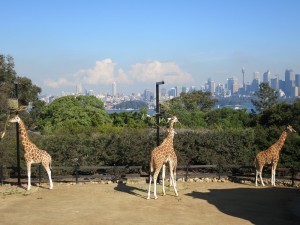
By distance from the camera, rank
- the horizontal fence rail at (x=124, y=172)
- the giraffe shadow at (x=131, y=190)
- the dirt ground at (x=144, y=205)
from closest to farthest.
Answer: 1. the dirt ground at (x=144, y=205)
2. the giraffe shadow at (x=131, y=190)
3. the horizontal fence rail at (x=124, y=172)

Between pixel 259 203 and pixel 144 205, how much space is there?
13.0 ft

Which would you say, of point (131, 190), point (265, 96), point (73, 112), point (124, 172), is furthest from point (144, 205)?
point (265, 96)

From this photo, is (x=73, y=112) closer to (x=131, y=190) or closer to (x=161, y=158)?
(x=131, y=190)

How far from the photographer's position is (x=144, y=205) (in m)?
12.6

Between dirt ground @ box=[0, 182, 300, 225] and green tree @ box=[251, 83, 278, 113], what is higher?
green tree @ box=[251, 83, 278, 113]

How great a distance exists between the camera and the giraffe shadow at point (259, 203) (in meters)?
11.3

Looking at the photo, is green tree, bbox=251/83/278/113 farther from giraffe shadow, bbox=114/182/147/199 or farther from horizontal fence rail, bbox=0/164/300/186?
giraffe shadow, bbox=114/182/147/199

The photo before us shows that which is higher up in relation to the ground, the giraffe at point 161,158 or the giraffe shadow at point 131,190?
the giraffe at point 161,158

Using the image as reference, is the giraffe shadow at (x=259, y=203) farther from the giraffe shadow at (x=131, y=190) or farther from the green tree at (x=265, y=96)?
the green tree at (x=265, y=96)

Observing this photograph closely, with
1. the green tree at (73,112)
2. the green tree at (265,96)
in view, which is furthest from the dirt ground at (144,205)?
the green tree at (265,96)

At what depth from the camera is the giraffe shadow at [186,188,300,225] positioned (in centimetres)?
1132

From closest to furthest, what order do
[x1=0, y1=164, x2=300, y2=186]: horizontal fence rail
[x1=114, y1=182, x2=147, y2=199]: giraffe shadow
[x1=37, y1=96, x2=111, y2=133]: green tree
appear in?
[x1=114, y1=182, x2=147, y2=199]: giraffe shadow → [x1=0, y1=164, x2=300, y2=186]: horizontal fence rail → [x1=37, y1=96, x2=111, y2=133]: green tree

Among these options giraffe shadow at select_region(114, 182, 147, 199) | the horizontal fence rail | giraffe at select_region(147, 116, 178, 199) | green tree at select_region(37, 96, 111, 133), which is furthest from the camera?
green tree at select_region(37, 96, 111, 133)

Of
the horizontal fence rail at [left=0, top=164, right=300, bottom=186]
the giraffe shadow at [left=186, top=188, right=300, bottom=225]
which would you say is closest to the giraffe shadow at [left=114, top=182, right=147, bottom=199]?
the horizontal fence rail at [left=0, top=164, right=300, bottom=186]
